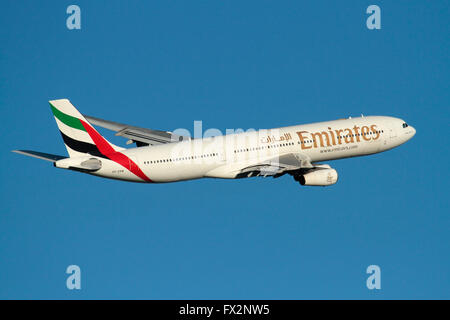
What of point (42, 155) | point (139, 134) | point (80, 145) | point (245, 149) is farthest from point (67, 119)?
point (245, 149)

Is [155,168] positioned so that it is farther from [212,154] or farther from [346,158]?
[346,158]

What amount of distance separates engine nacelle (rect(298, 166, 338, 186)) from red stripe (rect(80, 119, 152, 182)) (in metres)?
13.9

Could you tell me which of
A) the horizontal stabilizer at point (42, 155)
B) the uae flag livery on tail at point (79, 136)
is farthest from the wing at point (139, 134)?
the horizontal stabilizer at point (42, 155)

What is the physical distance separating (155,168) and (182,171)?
2.25 m

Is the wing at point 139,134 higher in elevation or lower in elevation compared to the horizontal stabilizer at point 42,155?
higher

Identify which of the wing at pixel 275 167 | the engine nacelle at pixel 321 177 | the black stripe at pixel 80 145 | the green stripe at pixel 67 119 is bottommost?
the engine nacelle at pixel 321 177

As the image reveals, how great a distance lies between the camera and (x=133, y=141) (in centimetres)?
7656

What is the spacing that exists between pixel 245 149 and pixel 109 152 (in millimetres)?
11163

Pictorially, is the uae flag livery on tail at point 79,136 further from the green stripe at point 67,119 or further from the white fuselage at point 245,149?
the white fuselage at point 245,149

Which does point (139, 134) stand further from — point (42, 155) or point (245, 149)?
point (42, 155)

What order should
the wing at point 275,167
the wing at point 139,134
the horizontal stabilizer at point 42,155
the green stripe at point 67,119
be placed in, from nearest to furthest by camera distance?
the green stripe at point 67,119
the horizontal stabilizer at point 42,155
the wing at point 275,167
the wing at point 139,134

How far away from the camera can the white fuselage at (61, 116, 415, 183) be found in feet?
224

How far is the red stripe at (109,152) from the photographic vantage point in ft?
220

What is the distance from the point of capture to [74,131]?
66.8 metres
